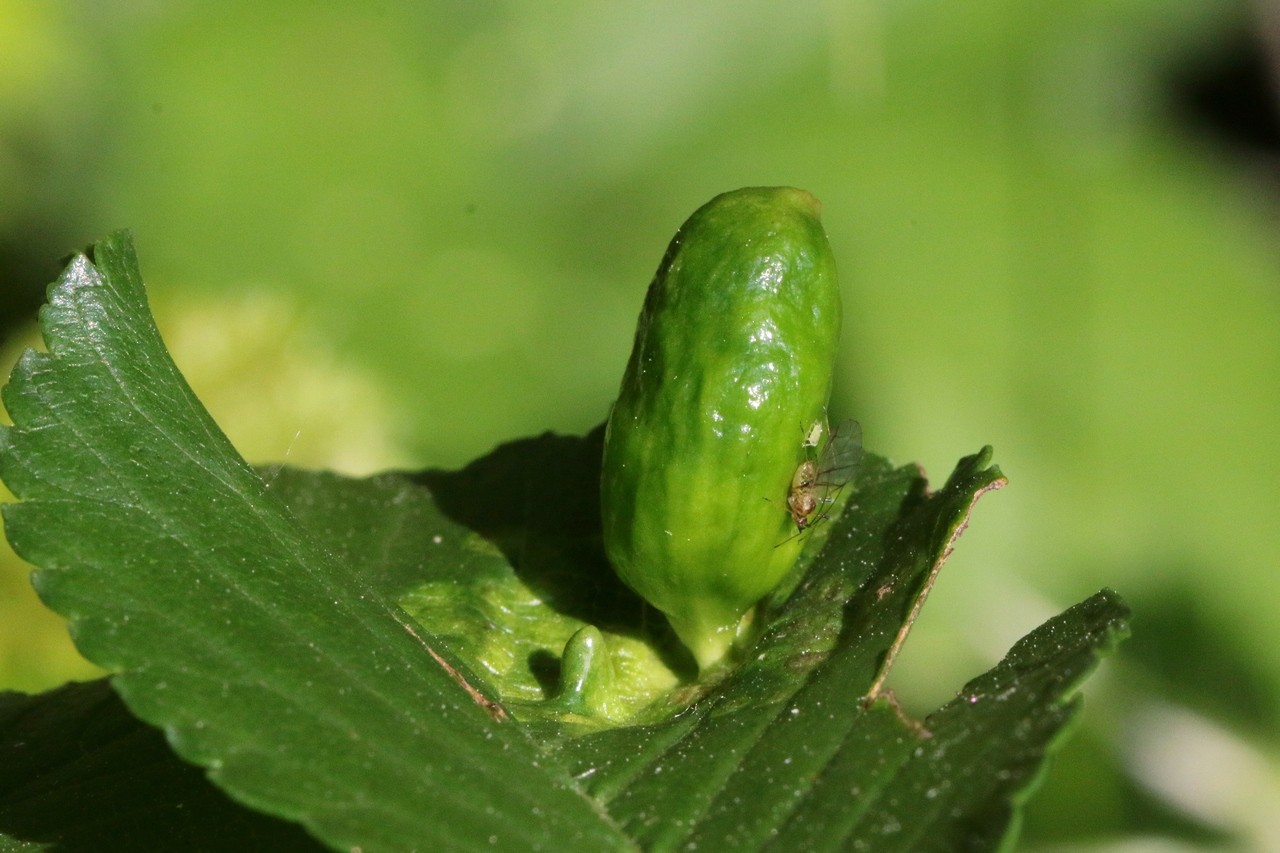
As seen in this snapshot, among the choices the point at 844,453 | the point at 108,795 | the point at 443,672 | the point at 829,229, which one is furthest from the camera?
the point at 829,229

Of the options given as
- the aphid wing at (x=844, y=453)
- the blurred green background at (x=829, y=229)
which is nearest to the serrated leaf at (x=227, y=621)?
the aphid wing at (x=844, y=453)

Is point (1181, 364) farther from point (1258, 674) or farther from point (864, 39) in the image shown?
point (864, 39)

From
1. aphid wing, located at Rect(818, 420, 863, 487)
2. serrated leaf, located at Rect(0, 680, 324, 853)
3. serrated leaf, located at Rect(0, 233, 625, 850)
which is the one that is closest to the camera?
serrated leaf, located at Rect(0, 233, 625, 850)

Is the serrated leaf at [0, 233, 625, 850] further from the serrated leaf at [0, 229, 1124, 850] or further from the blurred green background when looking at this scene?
the blurred green background

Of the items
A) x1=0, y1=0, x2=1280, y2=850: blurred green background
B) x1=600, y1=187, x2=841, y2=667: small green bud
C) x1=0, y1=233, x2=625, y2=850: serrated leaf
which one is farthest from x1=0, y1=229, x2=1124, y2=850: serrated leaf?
x1=0, y1=0, x2=1280, y2=850: blurred green background

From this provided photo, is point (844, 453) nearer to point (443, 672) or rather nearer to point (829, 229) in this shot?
point (443, 672)

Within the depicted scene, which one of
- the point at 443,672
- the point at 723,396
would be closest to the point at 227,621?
the point at 443,672
